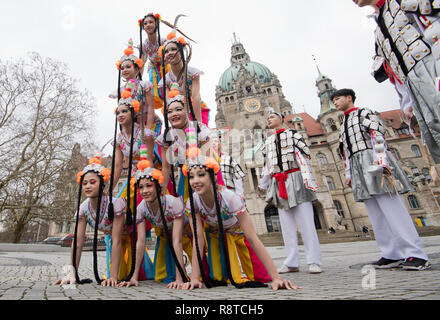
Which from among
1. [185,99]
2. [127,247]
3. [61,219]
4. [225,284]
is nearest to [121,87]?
[185,99]

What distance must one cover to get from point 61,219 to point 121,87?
Answer: 15.9 meters

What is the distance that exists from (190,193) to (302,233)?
2.12 metres

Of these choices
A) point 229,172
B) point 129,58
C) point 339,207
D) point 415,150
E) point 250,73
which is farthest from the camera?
point 250,73

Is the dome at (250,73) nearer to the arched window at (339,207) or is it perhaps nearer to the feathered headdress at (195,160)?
the arched window at (339,207)

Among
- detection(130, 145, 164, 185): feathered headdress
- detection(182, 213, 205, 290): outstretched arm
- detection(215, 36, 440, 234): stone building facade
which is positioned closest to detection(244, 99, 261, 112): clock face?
detection(215, 36, 440, 234): stone building facade

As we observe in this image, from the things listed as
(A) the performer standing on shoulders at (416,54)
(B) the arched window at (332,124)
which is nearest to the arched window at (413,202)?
(B) the arched window at (332,124)

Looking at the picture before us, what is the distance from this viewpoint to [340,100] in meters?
3.92

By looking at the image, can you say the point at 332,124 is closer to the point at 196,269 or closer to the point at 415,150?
the point at 415,150

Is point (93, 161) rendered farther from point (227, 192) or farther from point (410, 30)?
point (410, 30)

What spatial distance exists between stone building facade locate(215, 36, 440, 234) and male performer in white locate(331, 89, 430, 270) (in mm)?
20437

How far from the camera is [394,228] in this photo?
312 centimetres

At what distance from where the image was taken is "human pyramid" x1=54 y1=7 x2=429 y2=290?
8.15 ft

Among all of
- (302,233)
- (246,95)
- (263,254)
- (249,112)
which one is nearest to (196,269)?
(263,254)

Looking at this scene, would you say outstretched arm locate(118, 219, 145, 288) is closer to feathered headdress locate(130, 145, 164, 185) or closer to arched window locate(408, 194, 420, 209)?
feathered headdress locate(130, 145, 164, 185)
